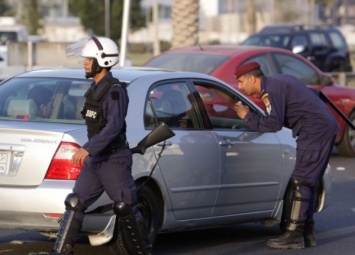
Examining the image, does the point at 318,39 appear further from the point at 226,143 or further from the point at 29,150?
the point at 29,150

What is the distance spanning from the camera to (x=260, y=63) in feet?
47.5

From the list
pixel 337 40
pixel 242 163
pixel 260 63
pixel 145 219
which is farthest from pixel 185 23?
pixel 145 219

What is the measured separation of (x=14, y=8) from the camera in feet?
251

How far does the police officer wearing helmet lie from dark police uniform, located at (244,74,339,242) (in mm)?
1626

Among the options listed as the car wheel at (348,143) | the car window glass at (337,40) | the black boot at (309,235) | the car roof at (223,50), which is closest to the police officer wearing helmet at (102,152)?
the black boot at (309,235)

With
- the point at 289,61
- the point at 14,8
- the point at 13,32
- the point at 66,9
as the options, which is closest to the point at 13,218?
the point at 289,61

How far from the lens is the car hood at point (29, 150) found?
7.39 metres

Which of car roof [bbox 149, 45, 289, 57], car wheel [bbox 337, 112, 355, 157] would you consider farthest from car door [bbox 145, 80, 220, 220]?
car wheel [bbox 337, 112, 355, 157]

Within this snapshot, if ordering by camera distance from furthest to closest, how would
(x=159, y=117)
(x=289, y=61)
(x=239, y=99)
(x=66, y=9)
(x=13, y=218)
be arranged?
(x=66, y=9)
(x=289, y=61)
(x=239, y=99)
(x=159, y=117)
(x=13, y=218)

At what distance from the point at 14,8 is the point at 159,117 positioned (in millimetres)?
69746

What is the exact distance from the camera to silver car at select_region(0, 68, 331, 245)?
7395mm

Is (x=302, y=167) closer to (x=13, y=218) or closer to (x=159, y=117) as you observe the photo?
(x=159, y=117)

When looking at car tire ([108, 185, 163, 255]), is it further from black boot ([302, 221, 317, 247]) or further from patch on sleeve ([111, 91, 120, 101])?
black boot ([302, 221, 317, 247])

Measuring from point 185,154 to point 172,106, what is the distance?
491 millimetres
